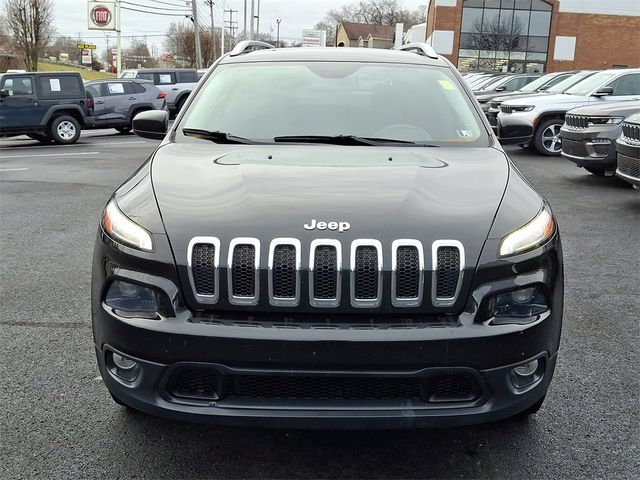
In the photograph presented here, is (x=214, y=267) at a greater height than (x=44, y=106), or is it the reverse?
(x=214, y=267)

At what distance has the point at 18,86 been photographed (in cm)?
1647

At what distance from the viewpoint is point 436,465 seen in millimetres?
2639

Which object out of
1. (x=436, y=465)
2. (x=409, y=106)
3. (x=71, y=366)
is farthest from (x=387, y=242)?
(x=71, y=366)

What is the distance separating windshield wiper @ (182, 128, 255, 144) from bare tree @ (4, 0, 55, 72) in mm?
44373

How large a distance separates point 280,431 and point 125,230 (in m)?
1.12

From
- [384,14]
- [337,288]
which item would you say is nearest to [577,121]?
[337,288]

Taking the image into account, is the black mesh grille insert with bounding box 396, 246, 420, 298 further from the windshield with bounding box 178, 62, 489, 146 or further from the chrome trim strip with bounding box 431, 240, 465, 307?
the windshield with bounding box 178, 62, 489, 146

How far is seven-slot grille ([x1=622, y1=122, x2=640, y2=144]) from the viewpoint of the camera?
739 centimetres

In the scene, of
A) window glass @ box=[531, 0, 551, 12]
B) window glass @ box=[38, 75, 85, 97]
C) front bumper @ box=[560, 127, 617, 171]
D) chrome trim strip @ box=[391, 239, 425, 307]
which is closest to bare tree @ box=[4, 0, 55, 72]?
window glass @ box=[38, 75, 85, 97]

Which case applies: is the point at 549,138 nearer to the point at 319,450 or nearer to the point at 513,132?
the point at 513,132

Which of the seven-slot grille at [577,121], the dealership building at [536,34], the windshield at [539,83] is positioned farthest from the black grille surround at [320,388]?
the dealership building at [536,34]

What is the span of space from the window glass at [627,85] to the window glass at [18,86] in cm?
1366

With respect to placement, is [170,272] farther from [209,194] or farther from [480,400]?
[480,400]

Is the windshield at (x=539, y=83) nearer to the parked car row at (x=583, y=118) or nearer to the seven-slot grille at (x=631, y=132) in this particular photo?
the parked car row at (x=583, y=118)
